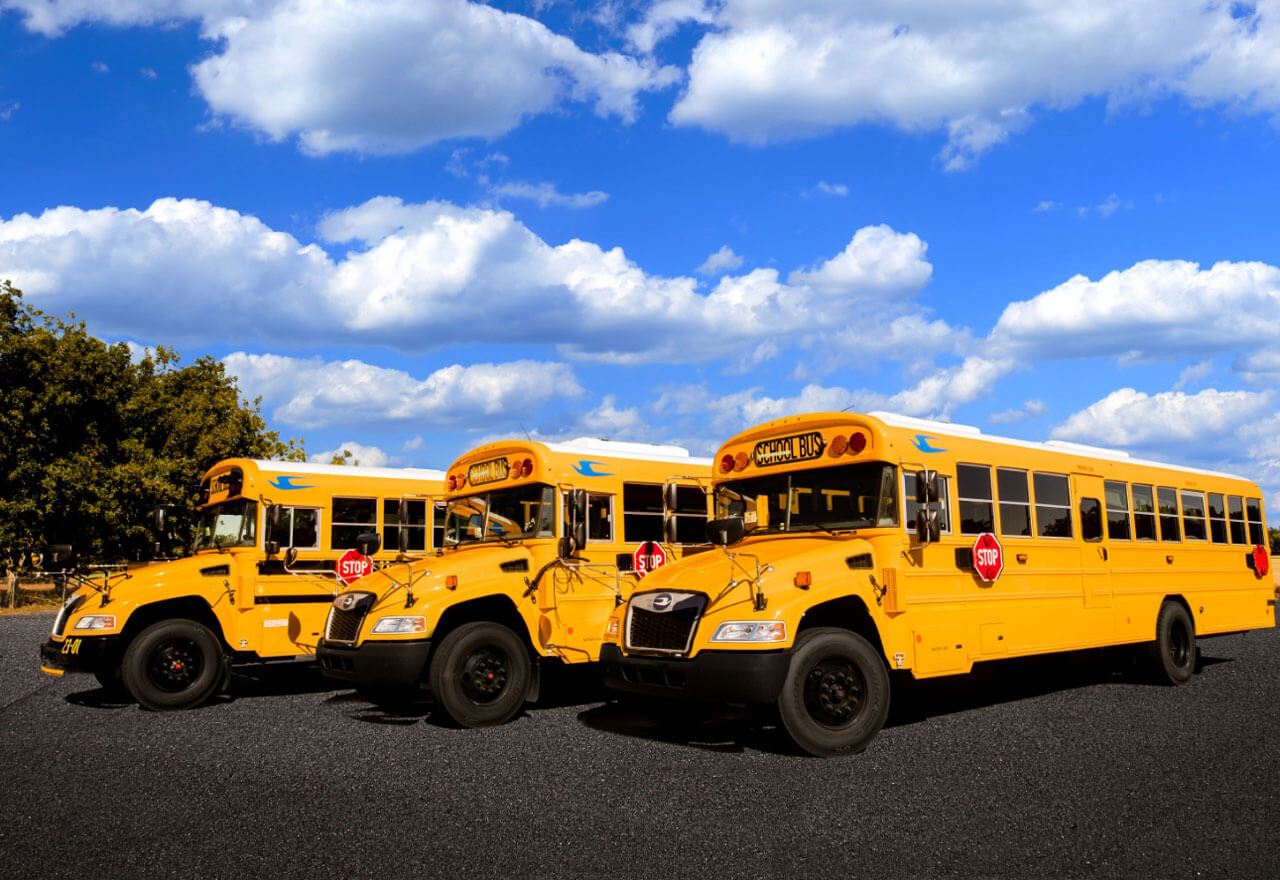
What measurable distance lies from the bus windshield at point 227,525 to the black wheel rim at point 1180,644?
10.9m

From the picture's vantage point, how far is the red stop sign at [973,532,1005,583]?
8984mm

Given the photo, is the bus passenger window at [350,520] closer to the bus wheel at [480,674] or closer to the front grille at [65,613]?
the front grille at [65,613]

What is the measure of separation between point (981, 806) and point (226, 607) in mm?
8508

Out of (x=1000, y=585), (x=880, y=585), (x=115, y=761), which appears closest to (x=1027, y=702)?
(x=1000, y=585)

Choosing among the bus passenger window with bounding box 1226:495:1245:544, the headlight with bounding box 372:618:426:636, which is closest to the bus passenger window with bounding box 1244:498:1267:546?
the bus passenger window with bounding box 1226:495:1245:544

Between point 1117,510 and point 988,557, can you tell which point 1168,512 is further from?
point 988,557

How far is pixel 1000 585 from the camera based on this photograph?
9250mm

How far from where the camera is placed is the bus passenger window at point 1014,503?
955cm

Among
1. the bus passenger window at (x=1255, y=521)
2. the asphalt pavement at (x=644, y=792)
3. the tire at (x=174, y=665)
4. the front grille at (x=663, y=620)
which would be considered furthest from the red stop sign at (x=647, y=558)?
the bus passenger window at (x=1255, y=521)

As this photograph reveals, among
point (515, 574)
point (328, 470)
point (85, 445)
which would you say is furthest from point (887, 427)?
point (85, 445)

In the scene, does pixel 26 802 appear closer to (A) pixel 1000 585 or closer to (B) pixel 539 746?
(B) pixel 539 746

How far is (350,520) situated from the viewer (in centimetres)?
1212

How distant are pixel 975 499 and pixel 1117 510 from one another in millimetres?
2924

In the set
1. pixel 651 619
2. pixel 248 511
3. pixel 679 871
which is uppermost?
pixel 248 511
